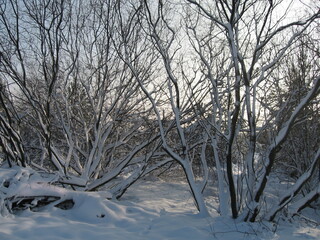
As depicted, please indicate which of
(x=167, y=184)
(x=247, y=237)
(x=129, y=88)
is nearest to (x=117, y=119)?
(x=129, y=88)

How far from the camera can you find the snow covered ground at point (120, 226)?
3.11 metres

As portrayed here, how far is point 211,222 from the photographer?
3.77 meters

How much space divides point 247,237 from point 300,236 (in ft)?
2.40

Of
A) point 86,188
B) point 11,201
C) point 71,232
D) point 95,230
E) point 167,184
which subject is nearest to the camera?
point 71,232

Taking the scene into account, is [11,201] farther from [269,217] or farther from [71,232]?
[269,217]

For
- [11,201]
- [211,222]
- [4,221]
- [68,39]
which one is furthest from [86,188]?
[68,39]

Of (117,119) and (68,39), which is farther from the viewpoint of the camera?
(117,119)

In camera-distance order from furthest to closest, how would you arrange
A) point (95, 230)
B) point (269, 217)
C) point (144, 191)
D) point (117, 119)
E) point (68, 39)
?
point (144, 191) → point (117, 119) → point (68, 39) → point (269, 217) → point (95, 230)

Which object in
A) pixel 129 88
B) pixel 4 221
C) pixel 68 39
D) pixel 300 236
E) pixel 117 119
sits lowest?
pixel 4 221

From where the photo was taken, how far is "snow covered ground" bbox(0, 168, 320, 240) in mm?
3113

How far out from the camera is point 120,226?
12.2 ft

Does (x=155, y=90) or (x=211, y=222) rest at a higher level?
(x=155, y=90)

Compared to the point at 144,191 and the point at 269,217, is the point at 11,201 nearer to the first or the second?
the point at 269,217

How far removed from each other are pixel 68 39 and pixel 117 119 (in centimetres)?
246
